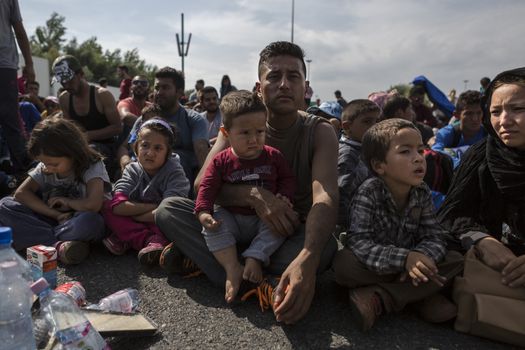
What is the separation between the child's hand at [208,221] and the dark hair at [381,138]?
1053mm

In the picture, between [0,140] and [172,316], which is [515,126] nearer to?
[172,316]

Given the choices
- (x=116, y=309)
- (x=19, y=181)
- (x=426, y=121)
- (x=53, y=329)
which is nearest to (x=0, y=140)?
(x=19, y=181)

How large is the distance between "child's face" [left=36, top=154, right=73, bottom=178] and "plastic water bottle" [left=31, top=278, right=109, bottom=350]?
5.26 ft

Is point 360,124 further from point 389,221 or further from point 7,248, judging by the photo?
point 7,248

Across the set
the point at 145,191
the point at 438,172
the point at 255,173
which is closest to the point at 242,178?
the point at 255,173

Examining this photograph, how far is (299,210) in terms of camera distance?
2871 millimetres

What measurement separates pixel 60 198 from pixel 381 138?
2.49 m

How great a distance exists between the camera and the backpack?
3768 millimetres

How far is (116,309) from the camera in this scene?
2.15 meters

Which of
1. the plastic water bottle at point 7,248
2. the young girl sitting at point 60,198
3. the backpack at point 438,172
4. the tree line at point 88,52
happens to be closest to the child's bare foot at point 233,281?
the plastic water bottle at point 7,248

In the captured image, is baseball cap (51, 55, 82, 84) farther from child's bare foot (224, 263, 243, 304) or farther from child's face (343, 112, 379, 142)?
child's bare foot (224, 263, 243, 304)

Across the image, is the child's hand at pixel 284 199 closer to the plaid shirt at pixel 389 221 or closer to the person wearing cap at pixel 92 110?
the plaid shirt at pixel 389 221

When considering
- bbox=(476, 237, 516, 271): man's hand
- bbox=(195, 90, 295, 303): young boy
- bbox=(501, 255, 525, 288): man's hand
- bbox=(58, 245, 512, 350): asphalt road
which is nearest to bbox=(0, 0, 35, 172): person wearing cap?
bbox=(58, 245, 512, 350): asphalt road

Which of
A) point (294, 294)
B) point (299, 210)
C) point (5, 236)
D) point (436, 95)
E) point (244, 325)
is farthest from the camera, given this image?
point (436, 95)
